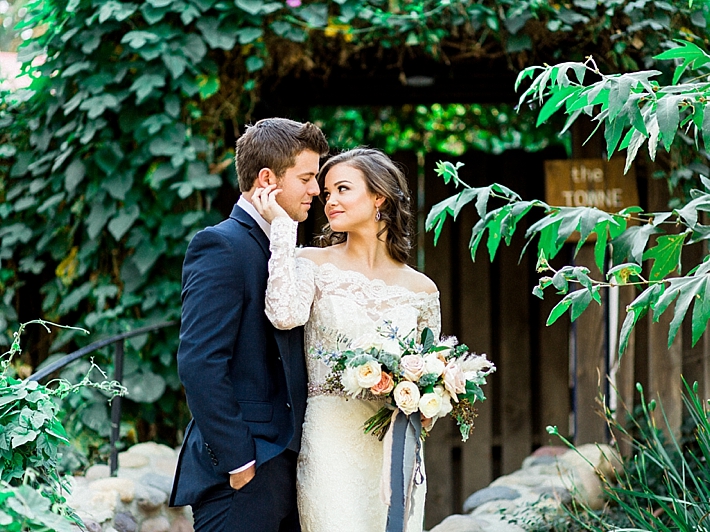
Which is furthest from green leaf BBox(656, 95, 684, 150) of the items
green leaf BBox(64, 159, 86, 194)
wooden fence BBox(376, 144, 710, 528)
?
wooden fence BBox(376, 144, 710, 528)

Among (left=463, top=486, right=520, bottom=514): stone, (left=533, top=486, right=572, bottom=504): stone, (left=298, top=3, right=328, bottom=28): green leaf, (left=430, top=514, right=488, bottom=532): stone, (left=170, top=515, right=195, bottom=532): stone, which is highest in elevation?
Result: (left=298, top=3, right=328, bottom=28): green leaf

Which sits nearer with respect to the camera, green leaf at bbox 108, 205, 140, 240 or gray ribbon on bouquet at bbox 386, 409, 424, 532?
gray ribbon on bouquet at bbox 386, 409, 424, 532

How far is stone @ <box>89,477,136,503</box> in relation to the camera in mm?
3730

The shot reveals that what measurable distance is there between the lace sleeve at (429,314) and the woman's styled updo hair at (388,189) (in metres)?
0.20

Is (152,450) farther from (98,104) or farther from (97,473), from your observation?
(98,104)

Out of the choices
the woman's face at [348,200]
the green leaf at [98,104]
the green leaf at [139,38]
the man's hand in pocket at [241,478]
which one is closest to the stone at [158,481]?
the man's hand in pocket at [241,478]

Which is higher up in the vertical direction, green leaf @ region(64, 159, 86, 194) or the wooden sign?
green leaf @ region(64, 159, 86, 194)

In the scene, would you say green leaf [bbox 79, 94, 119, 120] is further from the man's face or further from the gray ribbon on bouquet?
the gray ribbon on bouquet

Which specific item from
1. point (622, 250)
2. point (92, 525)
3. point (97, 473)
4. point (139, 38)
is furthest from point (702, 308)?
point (139, 38)

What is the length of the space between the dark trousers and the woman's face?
791mm

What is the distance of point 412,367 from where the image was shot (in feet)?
8.77

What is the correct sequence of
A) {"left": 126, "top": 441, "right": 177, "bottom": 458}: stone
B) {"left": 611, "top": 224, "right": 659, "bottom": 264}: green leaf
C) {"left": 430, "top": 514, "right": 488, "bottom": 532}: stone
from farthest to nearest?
1. {"left": 126, "top": 441, "right": 177, "bottom": 458}: stone
2. {"left": 430, "top": 514, "right": 488, "bottom": 532}: stone
3. {"left": 611, "top": 224, "right": 659, "bottom": 264}: green leaf

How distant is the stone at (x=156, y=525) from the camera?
3.87 meters

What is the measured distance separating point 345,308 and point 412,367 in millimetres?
391
